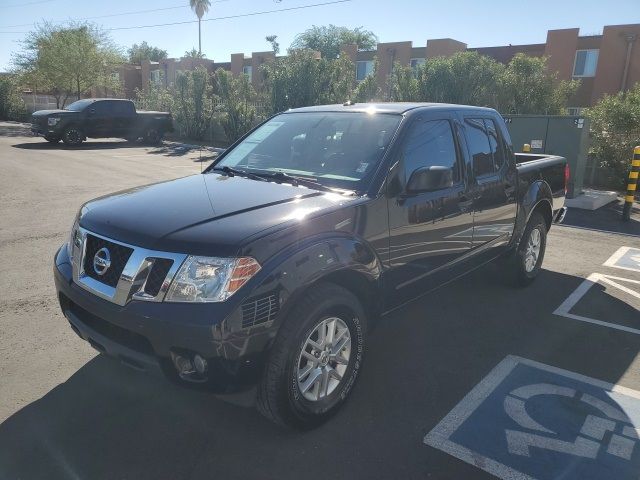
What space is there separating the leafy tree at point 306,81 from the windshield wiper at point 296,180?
16.0 meters

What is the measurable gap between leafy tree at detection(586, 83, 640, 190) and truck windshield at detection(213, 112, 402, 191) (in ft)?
38.1

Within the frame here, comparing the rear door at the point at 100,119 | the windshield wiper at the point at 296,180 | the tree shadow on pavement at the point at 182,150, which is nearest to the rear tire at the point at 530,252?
the windshield wiper at the point at 296,180

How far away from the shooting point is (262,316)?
2463mm

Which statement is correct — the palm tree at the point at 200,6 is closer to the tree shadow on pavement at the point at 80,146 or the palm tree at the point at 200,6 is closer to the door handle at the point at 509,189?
the tree shadow on pavement at the point at 80,146


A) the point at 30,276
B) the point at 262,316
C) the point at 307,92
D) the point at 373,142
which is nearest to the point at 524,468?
the point at 262,316

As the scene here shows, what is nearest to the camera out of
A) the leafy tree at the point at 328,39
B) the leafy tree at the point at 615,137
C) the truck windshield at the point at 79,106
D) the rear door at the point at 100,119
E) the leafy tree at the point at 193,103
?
the leafy tree at the point at 615,137

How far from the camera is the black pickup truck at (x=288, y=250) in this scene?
8.02 ft

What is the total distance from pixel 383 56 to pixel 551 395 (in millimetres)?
35278

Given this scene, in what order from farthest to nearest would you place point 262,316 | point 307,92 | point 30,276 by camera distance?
point 307,92 < point 30,276 < point 262,316

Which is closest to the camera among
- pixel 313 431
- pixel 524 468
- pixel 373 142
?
pixel 524 468

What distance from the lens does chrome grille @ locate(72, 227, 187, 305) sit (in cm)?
248

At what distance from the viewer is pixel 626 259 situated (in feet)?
22.2

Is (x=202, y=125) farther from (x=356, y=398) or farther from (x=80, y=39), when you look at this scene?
(x=356, y=398)

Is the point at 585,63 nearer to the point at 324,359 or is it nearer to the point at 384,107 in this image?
the point at 384,107
